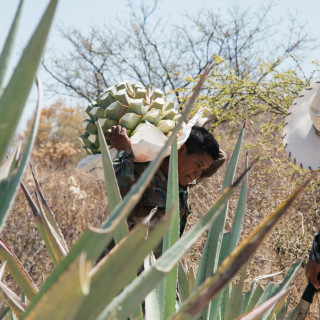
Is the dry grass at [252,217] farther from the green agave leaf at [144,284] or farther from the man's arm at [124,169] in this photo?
the green agave leaf at [144,284]

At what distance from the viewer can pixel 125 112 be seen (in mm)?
2535

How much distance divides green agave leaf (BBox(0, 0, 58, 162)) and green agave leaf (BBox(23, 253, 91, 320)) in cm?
21

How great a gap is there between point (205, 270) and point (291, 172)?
3.99 metres

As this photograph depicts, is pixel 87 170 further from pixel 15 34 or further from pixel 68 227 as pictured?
pixel 68 227

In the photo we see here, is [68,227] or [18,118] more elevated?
[18,118]

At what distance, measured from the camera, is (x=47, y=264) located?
5008 millimetres

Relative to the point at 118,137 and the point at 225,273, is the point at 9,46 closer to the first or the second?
the point at 225,273

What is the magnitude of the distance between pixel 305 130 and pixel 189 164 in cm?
65

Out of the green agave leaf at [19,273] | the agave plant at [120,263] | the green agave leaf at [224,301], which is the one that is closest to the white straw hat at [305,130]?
the green agave leaf at [224,301]

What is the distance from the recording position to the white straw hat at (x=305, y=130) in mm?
2764

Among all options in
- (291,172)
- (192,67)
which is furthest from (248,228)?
(192,67)

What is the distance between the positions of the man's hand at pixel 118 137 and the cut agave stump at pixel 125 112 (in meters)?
0.06

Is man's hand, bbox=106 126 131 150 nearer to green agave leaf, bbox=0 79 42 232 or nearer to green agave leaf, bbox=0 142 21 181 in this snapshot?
green agave leaf, bbox=0 142 21 181

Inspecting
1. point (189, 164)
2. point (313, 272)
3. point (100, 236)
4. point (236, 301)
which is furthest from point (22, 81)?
point (313, 272)
